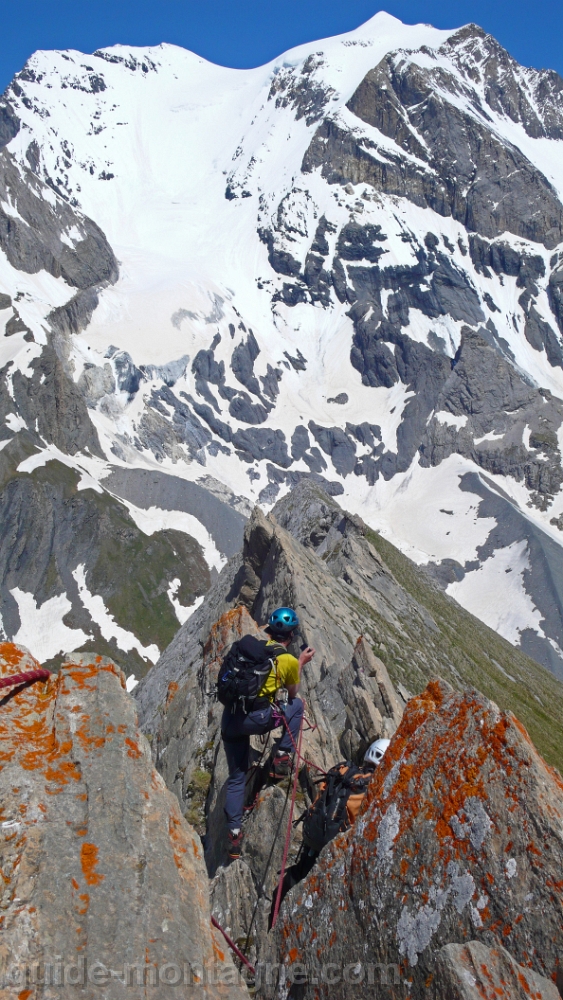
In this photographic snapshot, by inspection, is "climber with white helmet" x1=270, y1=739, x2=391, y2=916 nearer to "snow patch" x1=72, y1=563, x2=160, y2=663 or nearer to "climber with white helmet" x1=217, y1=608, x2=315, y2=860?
"climber with white helmet" x1=217, y1=608, x2=315, y2=860

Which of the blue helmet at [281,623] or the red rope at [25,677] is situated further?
the blue helmet at [281,623]

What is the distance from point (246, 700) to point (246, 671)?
1.49ft

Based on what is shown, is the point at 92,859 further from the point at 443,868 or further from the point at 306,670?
the point at 306,670

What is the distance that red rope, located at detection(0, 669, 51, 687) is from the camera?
279 inches

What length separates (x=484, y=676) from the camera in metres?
32.6

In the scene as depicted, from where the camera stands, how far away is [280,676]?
958cm

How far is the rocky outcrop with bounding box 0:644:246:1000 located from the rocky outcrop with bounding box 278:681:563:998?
1.09m

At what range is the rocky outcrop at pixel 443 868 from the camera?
17.6ft

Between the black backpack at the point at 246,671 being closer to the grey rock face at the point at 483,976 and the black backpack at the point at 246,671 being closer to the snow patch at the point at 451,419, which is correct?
the grey rock face at the point at 483,976

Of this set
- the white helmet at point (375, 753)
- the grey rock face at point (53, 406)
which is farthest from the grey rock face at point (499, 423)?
the white helmet at point (375, 753)

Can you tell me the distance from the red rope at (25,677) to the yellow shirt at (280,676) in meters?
3.14

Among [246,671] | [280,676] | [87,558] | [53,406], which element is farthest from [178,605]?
[246,671]

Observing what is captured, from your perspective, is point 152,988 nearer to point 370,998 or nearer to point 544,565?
point 370,998

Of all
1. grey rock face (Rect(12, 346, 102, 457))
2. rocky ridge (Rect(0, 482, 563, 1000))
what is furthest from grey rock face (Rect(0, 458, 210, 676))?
rocky ridge (Rect(0, 482, 563, 1000))
